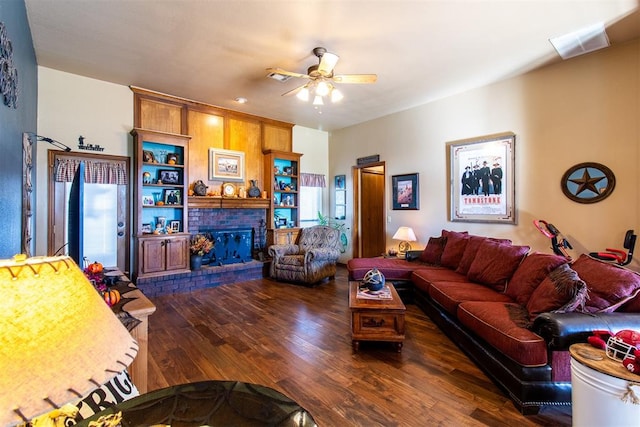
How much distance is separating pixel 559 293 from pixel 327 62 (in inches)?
116

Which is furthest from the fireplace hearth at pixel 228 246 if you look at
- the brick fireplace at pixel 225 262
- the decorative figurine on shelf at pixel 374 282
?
the decorative figurine on shelf at pixel 374 282

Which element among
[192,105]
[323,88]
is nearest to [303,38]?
[323,88]

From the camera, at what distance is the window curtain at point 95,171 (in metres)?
4.05

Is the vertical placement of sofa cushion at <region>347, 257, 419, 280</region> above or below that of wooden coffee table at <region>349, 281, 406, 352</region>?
above

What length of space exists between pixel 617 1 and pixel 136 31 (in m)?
4.53

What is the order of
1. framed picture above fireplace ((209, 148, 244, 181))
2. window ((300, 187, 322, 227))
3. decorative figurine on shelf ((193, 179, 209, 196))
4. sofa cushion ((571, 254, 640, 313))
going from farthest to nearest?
1. window ((300, 187, 322, 227))
2. framed picture above fireplace ((209, 148, 244, 181))
3. decorative figurine on shelf ((193, 179, 209, 196))
4. sofa cushion ((571, 254, 640, 313))

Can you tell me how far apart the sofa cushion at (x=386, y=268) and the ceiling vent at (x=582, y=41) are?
3.06 meters

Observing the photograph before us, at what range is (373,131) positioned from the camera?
6.09 metres

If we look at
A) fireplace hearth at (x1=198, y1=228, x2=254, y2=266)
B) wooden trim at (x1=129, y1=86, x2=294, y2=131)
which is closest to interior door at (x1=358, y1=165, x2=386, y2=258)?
wooden trim at (x1=129, y1=86, x2=294, y2=131)

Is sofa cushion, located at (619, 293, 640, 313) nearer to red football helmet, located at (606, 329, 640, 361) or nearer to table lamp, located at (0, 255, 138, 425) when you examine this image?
red football helmet, located at (606, 329, 640, 361)

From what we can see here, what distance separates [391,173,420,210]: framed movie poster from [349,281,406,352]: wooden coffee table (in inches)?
117

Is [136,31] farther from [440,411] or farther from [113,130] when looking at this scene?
[440,411]

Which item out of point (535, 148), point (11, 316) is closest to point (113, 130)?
point (11, 316)

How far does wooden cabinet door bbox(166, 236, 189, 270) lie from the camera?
463 centimetres
